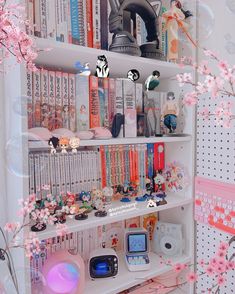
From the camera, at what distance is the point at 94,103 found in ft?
2.92

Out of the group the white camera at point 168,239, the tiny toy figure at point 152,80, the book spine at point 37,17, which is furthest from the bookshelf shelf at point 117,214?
the book spine at point 37,17

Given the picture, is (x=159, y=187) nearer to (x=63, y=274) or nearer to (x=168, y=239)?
(x=168, y=239)

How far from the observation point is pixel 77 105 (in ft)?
2.81

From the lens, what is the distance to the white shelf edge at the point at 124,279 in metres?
0.89

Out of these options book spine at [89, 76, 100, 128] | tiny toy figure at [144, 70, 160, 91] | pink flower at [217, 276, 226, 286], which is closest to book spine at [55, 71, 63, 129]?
book spine at [89, 76, 100, 128]

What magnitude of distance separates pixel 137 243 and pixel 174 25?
86 cm

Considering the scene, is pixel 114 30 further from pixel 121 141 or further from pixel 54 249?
pixel 54 249

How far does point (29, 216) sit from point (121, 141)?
0.37 meters

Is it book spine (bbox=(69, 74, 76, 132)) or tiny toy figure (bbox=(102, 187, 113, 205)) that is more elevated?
book spine (bbox=(69, 74, 76, 132))

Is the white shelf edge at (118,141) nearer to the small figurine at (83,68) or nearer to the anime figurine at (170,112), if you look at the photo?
the anime figurine at (170,112)

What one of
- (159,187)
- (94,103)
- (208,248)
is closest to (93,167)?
(94,103)

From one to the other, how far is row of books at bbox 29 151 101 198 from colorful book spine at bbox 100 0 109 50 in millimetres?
375

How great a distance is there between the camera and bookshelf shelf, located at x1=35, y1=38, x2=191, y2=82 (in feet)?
2.48

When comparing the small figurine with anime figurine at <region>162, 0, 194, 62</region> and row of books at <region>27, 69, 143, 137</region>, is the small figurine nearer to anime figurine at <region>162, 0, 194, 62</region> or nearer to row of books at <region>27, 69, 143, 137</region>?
row of books at <region>27, 69, 143, 137</region>
